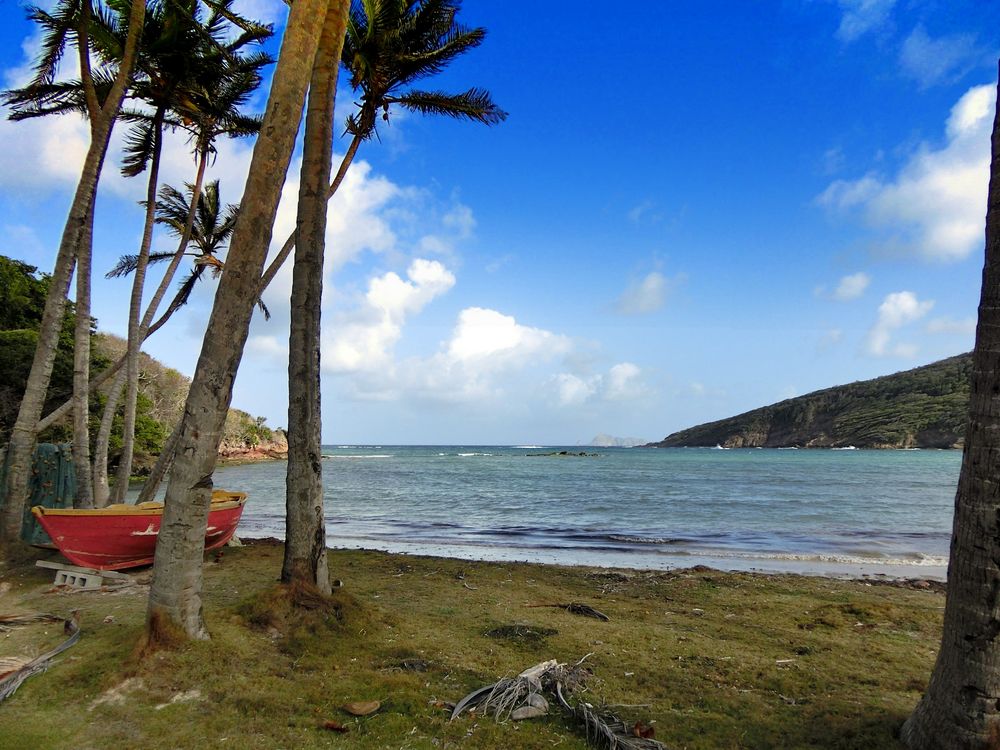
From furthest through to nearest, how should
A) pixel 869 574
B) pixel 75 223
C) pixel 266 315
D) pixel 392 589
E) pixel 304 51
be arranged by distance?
1. pixel 266 315
2. pixel 869 574
3. pixel 75 223
4. pixel 392 589
5. pixel 304 51

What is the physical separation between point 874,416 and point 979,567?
110203 mm

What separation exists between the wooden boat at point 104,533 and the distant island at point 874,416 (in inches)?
3312

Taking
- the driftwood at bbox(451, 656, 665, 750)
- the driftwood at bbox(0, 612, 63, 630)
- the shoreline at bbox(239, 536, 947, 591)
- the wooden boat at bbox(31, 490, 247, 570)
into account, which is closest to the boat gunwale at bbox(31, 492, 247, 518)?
the wooden boat at bbox(31, 490, 247, 570)

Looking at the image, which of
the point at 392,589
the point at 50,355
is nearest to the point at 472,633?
the point at 392,589

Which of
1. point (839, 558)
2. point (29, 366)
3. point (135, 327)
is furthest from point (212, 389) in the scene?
point (29, 366)

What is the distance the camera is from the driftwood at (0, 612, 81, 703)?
12.8 feet

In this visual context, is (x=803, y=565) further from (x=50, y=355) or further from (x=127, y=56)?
(x=127, y=56)

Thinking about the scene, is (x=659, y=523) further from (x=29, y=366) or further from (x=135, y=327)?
(x=29, y=366)

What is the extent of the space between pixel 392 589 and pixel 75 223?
6.90 metres

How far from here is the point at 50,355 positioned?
8359mm

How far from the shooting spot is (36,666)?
14.0 feet

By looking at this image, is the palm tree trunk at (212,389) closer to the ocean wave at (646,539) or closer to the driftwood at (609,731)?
the driftwood at (609,731)

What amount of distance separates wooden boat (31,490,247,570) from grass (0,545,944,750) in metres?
0.52

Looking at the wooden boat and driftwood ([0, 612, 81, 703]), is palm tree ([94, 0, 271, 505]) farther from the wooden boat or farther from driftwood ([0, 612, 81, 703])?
driftwood ([0, 612, 81, 703])
